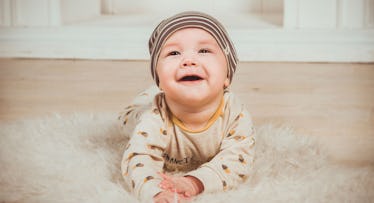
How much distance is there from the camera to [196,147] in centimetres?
86

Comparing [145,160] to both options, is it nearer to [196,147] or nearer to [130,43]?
[196,147]

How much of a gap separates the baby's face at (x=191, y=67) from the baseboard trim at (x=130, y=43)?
1.13m

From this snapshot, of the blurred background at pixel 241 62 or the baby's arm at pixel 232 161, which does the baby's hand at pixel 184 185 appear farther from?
the blurred background at pixel 241 62

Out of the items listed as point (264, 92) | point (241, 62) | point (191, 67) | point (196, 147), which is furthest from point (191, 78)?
point (241, 62)

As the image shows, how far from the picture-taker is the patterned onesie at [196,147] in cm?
78

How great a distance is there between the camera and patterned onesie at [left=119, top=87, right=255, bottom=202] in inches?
30.6

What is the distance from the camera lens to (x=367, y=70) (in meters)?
1.71

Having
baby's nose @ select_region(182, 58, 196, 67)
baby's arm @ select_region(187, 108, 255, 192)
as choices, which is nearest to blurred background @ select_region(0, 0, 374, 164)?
baby's arm @ select_region(187, 108, 255, 192)

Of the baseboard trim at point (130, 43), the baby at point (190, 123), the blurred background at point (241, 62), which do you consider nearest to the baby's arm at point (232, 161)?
the baby at point (190, 123)

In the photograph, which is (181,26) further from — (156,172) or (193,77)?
(156,172)

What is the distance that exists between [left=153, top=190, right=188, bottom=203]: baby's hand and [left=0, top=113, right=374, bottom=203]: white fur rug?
32 mm

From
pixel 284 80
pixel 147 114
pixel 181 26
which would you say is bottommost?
pixel 284 80

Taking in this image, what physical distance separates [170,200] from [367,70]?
1.21 metres

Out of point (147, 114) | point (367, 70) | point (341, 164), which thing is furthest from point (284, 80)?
point (147, 114)
